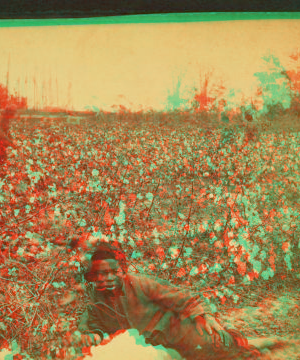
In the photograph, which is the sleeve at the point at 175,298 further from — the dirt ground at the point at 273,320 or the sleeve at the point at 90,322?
the sleeve at the point at 90,322

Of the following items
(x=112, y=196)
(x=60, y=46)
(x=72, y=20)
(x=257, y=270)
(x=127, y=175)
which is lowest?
(x=257, y=270)

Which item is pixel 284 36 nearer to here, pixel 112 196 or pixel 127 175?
pixel 127 175

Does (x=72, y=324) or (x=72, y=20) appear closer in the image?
(x=72, y=324)

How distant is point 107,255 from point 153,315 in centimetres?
43

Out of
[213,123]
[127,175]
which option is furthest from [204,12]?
[127,175]

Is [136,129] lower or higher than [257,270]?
higher

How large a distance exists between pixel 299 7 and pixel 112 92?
124 centimetres

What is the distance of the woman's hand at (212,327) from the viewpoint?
1517 millimetres

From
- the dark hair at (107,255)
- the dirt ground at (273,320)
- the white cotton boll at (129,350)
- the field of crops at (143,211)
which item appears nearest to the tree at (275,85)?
the field of crops at (143,211)

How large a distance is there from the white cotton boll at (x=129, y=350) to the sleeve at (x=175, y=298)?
225 millimetres

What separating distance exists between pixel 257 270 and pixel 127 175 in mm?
937

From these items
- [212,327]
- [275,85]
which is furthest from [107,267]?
[275,85]

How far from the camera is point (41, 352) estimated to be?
1.56 meters

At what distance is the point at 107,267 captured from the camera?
61.8 inches
